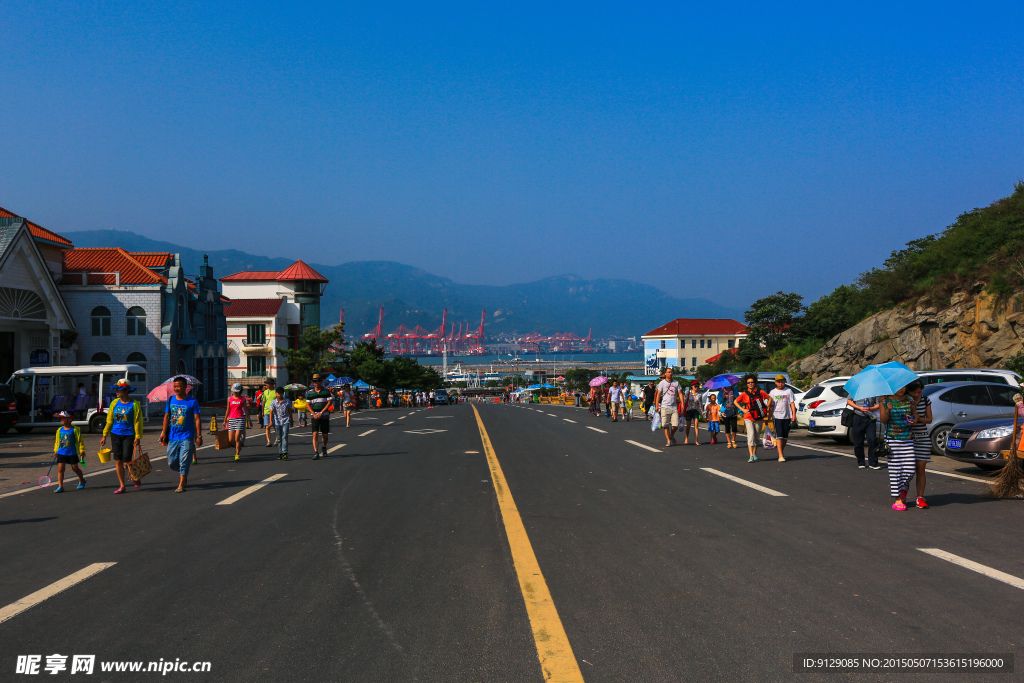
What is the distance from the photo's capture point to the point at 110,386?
91.1ft

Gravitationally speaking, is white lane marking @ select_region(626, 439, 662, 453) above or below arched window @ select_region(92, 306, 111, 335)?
below

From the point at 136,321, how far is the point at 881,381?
41753 millimetres

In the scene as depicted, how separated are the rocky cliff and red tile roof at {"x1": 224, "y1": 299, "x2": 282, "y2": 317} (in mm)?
51436

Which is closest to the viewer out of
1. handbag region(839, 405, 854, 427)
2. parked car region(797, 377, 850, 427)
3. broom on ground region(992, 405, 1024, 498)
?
broom on ground region(992, 405, 1024, 498)

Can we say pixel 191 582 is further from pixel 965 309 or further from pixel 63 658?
pixel 965 309

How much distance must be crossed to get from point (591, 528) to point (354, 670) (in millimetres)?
4507

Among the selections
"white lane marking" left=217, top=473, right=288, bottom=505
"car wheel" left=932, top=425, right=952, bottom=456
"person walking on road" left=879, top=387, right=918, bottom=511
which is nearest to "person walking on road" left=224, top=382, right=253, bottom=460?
"white lane marking" left=217, top=473, right=288, bottom=505

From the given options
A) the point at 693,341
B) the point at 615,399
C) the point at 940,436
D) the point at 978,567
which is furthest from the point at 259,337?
the point at 693,341

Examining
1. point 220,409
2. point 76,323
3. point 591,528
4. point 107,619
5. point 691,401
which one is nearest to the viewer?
Result: point 107,619

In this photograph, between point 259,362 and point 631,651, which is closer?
point 631,651

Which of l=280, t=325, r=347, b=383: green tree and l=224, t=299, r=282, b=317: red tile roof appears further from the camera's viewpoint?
l=224, t=299, r=282, b=317: red tile roof

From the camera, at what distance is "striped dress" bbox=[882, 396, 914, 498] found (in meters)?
9.55

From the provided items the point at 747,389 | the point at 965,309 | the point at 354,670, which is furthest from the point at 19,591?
the point at 965,309

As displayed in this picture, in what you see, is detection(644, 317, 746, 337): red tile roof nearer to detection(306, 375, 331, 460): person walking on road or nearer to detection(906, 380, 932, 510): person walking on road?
detection(306, 375, 331, 460): person walking on road
